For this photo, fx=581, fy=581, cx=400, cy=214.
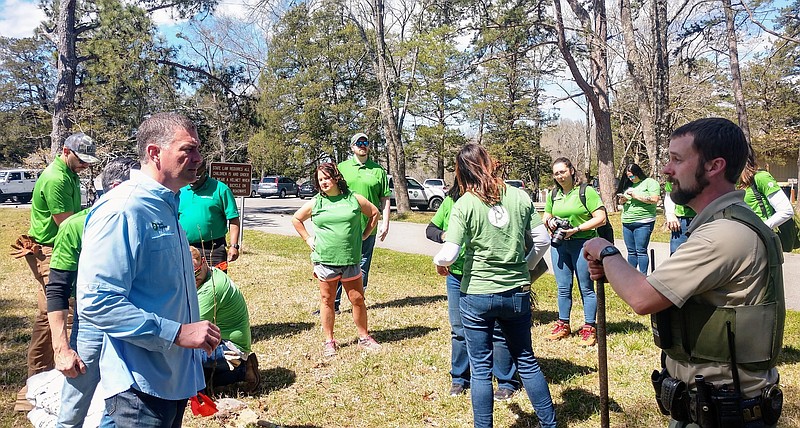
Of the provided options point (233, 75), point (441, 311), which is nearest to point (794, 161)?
point (233, 75)

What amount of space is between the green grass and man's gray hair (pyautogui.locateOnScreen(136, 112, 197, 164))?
2509 millimetres

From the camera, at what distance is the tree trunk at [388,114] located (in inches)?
848

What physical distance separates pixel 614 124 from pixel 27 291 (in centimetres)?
3425

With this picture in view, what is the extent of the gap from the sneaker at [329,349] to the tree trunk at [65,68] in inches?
577

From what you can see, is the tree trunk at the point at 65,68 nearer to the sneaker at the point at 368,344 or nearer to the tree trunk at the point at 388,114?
the tree trunk at the point at 388,114

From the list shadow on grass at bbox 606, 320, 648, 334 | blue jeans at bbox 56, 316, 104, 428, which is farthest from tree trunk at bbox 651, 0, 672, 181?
blue jeans at bbox 56, 316, 104, 428

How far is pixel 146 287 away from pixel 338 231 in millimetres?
3260

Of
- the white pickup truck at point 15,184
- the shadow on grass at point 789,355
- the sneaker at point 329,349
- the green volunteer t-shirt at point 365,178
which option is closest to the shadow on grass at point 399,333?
the sneaker at point 329,349

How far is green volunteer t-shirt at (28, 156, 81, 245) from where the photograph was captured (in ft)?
14.3

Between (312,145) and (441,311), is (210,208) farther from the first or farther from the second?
(312,145)

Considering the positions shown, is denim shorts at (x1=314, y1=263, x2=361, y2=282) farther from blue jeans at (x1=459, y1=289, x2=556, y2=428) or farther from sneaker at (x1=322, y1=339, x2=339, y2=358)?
blue jeans at (x1=459, y1=289, x2=556, y2=428)

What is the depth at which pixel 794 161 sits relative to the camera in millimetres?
38562


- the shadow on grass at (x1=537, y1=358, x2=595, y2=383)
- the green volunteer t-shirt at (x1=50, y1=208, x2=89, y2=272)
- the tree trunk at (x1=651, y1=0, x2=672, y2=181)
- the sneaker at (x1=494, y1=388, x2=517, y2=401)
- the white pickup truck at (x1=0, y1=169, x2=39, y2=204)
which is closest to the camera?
the green volunteer t-shirt at (x1=50, y1=208, x2=89, y2=272)

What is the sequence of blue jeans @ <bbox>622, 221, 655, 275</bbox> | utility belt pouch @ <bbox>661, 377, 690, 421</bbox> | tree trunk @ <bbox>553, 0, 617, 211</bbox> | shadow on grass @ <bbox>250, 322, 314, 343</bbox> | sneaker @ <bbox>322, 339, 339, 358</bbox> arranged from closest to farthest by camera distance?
utility belt pouch @ <bbox>661, 377, 690, 421</bbox> < sneaker @ <bbox>322, 339, 339, 358</bbox> < shadow on grass @ <bbox>250, 322, 314, 343</bbox> < blue jeans @ <bbox>622, 221, 655, 275</bbox> < tree trunk @ <bbox>553, 0, 617, 211</bbox>
